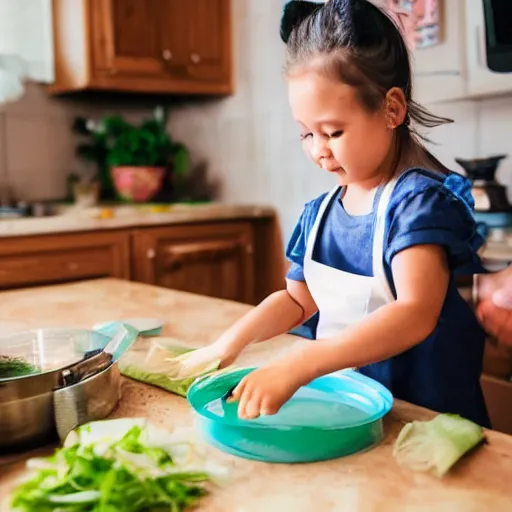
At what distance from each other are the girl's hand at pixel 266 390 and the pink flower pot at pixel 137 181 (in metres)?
2.31

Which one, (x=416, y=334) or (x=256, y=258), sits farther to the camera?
(x=256, y=258)

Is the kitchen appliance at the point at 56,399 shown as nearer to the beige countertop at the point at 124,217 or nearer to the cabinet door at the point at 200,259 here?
the beige countertop at the point at 124,217

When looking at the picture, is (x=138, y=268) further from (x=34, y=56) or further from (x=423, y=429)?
(x=423, y=429)

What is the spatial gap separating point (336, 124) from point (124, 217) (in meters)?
1.81

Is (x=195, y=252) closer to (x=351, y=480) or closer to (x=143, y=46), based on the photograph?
(x=143, y=46)

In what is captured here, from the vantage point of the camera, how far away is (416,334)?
702 millimetres

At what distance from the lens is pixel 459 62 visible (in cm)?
204

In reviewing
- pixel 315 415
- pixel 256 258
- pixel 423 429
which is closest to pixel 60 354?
pixel 315 415

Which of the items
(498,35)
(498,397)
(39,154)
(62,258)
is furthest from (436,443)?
(39,154)

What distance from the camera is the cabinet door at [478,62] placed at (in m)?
1.94

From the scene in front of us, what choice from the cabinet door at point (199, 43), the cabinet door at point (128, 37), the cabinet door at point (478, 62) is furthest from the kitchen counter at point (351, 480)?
the cabinet door at point (199, 43)

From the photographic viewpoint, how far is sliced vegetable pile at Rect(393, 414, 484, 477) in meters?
0.56

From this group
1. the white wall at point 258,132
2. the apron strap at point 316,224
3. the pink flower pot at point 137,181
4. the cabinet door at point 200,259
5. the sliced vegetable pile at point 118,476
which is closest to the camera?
the sliced vegetable pile at point 118,476

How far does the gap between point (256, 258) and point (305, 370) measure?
7.38ft
